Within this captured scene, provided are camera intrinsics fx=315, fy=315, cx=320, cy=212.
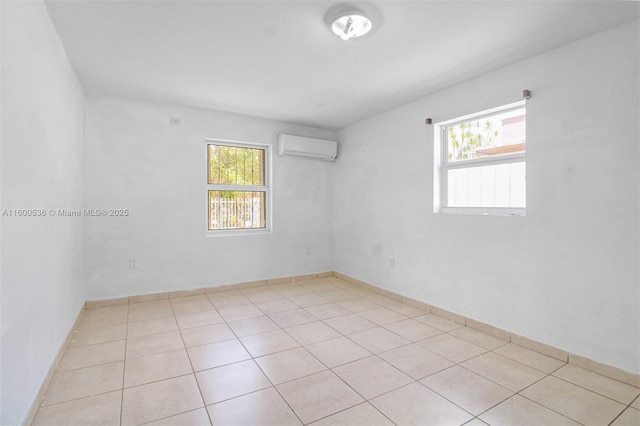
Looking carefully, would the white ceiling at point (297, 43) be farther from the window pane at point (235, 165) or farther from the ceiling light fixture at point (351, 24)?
the window pane at point (235, 165)

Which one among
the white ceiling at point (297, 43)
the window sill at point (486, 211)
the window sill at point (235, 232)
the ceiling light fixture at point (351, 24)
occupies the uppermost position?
the white ceiling at point (297, 43)

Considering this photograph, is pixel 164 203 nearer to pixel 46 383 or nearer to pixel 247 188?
pixel 247 188

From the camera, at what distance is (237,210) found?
14.8 feet

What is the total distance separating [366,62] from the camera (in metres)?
2.73

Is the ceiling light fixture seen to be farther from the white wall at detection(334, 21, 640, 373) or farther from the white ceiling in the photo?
the white wall at detection(334, 21, 640, 373)

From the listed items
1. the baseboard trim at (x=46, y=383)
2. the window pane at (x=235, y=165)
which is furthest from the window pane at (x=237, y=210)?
the baseboard trim at (x=46, y=383)

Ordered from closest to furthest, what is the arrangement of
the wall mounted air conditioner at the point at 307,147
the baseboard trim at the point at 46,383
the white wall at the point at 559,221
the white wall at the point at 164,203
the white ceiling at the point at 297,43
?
1. the baseboard trim at the point at 46,383
2. the white ceiling at the point at 297,43
3. the white wall at the point at 559,221
4. the white wall at the point at 164,203
5. the wall mounted air conditioner at the point at 307,147

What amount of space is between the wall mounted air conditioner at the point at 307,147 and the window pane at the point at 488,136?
1.92 meters

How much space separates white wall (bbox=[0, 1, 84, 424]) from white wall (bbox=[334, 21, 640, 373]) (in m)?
3.31

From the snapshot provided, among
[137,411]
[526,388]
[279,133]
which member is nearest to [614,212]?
[526,388]

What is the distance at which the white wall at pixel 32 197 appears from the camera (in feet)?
4.71

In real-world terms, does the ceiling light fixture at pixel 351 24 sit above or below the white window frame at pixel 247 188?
above

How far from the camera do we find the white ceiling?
2.00 m

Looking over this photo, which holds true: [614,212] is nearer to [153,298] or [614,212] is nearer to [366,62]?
[366,62]
